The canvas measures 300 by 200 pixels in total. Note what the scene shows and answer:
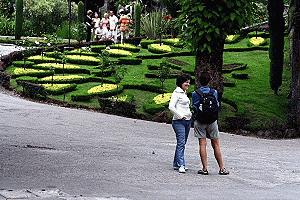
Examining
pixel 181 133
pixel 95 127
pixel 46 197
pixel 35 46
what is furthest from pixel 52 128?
pixel 35 46

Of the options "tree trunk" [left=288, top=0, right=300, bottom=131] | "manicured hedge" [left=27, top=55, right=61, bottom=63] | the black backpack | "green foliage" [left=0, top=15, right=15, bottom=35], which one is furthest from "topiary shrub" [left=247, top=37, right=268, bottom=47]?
the black backpack

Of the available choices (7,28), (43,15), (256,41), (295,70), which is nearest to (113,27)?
(256,41)

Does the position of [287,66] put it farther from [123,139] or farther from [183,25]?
[123,139]

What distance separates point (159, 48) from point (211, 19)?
14943 mm

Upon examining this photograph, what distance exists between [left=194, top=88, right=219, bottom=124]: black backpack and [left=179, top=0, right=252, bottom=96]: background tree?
29.2 feet

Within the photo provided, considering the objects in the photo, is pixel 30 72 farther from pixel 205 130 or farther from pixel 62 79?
pixel 205 130

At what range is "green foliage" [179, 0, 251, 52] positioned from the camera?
2036cm

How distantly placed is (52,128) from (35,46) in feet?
59.0

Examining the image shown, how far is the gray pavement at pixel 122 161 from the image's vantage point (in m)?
10.1

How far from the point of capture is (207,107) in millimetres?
11586

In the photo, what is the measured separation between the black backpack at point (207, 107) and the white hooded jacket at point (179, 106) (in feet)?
0.96

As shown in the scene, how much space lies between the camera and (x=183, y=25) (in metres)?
21.4

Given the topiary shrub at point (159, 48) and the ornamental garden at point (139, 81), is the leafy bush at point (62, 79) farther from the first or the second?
the topiary shrub at point (159, 48)

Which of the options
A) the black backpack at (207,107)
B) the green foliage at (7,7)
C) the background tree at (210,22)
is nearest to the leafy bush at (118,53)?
the background tree at (210,22)
